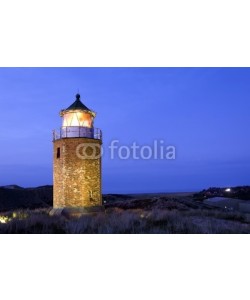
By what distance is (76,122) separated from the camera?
52.1ft

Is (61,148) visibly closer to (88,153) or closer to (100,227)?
(88,153)

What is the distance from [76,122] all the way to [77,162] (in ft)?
7.00

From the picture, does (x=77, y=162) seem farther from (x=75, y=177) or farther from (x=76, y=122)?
(x=76, y=122)

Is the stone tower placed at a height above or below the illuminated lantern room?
below

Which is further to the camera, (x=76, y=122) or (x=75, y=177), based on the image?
(x=76, y=122)

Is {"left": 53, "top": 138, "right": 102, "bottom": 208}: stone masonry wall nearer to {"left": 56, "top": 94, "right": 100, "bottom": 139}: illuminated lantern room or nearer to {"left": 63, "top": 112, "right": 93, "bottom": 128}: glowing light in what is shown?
{"left": 56, "top": 94, "right": 100, "bottom": 139}: illuminated lantern room

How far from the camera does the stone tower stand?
1529 cm

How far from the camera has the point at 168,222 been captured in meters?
10.0

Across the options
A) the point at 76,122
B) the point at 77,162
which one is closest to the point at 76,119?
the point at 76,122

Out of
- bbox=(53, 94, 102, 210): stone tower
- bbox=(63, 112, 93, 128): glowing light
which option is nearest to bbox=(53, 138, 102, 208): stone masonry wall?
bbox=(53, 94, 102, 210): stone tower

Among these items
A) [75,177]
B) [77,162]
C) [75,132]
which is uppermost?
[75,132]

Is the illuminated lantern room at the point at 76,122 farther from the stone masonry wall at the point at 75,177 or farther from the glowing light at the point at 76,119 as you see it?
the stone masonry wall at the point at 75,177
